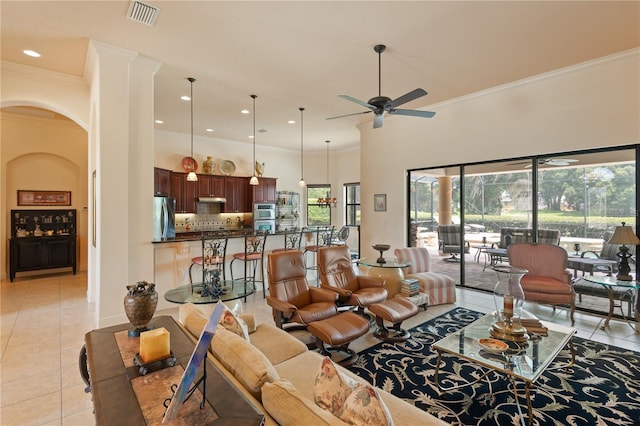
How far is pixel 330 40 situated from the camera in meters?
3.65

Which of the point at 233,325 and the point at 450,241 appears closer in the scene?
the point at 233,325

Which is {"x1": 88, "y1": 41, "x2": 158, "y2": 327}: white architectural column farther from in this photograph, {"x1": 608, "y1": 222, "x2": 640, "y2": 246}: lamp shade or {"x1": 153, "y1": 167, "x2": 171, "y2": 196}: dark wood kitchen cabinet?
{"x1": 608, "y1": 222, "x2": 640, "y2": 246}: lamp shade

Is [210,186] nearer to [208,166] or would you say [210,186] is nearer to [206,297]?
[208,166]

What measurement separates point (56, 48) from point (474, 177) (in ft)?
22.0

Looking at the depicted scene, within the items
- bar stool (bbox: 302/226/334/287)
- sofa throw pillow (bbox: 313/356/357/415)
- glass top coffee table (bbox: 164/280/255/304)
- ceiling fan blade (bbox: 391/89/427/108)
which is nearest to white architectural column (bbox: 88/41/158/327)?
glass top coffee table (bbox: 164/280/255/304)

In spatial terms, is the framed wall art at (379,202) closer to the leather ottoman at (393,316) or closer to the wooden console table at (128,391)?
the leather ottoman at (393,316)

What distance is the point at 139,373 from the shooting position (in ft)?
4.65

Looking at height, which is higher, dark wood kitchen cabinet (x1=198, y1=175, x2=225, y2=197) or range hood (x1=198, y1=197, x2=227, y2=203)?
dark wood kitchen cabinet (x1=198, y1=175, x2=225, y2=197)

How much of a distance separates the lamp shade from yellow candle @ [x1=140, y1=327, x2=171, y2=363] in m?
5.13

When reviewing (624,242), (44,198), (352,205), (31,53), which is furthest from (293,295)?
(352,205)

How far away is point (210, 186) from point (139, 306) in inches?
271

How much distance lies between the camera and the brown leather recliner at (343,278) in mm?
3814

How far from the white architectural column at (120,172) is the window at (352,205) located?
23.7 ft

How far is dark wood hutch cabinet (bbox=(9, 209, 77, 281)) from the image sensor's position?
20.4ft
